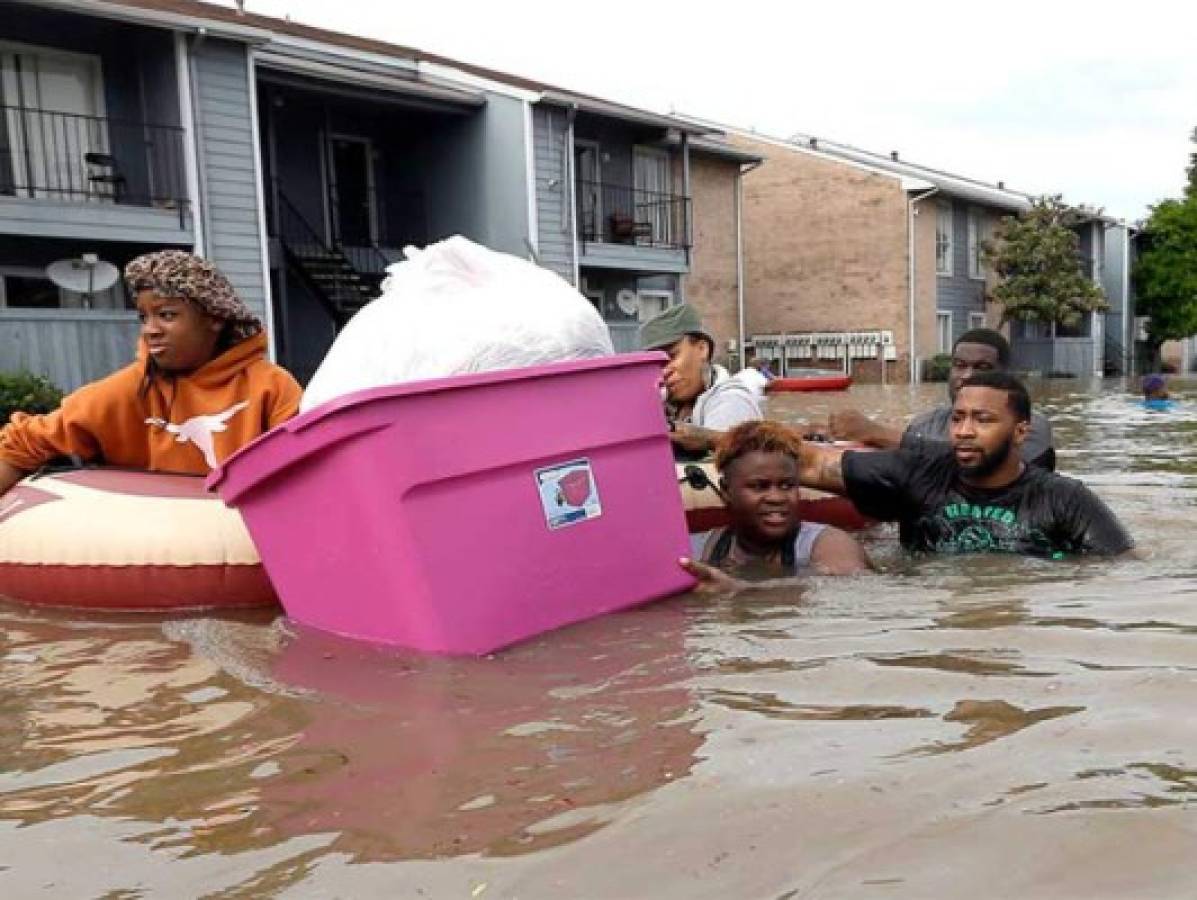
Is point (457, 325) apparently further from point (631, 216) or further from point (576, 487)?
point (631, 216)

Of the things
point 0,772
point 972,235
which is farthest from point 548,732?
point 972,235

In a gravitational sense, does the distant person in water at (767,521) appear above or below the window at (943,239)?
below

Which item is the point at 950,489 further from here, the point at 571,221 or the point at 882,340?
the point at 882,340

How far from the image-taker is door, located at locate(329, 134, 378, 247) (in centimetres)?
1697

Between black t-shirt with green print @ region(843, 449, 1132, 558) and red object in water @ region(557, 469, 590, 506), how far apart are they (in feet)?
4.97

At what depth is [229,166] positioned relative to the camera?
44.3 feet

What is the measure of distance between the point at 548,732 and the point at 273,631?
145cm

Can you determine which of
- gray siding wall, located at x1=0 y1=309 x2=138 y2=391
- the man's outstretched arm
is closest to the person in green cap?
the man's outstretched arm

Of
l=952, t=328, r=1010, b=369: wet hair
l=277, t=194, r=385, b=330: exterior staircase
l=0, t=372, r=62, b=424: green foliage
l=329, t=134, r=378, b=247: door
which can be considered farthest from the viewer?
l=329, t=134, r=378, b=247: door

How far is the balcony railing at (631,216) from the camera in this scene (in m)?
18.8

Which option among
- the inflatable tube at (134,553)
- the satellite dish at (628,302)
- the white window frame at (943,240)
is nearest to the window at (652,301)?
the satellite dish at (628,302)

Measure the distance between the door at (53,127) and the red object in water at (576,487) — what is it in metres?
10.9

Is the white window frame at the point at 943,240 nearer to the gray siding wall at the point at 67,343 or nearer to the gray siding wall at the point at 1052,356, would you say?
the gray siding wall at the point at 1052,356

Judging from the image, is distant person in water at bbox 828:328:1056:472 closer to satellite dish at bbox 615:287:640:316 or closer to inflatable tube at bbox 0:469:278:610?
inflatable tube at bbox 0:469:278:610
